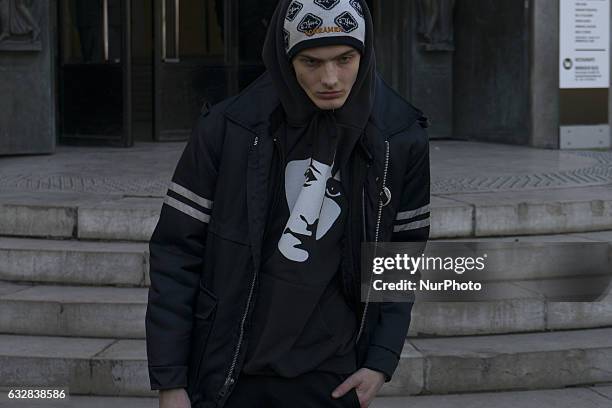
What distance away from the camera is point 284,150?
2.50m

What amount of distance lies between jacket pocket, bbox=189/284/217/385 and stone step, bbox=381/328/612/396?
2.71m

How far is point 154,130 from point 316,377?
973 centimetres

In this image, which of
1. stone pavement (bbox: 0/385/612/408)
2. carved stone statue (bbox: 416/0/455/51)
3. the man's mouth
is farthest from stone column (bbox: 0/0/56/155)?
the man's mouth

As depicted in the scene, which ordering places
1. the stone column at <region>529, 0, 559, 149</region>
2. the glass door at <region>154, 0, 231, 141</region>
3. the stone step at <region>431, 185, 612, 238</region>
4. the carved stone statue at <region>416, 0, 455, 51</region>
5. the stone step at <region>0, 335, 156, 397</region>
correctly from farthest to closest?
1. the glass door at <region>154, 0, 231, 141</region>
2. the carved stone statue at <region>416, 0, 455, 51</region>
3. the stone column at <region>529, 0, 559, 149</region>
4. the stone step at <region>431, 185, 612, 238</region>
5. the stone step at <region>0, 335, 156, 397</region>

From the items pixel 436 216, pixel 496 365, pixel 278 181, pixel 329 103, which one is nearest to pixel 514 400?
pixel 496 365

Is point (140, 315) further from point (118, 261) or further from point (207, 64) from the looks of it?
point (207, 64)

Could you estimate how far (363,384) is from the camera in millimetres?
2523

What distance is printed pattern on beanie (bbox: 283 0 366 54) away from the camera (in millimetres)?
2344

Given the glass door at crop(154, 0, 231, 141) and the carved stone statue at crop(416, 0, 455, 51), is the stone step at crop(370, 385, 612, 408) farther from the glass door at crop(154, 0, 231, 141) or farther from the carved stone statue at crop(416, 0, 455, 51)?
the glass door at crop(154, 0, 231, 141)

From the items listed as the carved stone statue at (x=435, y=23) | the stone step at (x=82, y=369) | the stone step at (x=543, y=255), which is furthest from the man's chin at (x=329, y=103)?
the carved stone statue at (x=435, y=23)

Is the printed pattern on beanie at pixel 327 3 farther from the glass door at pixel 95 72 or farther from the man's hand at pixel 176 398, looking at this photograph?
the glass door at pixel 95 72

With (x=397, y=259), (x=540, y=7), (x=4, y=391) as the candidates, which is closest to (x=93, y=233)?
(x=4, y=391)

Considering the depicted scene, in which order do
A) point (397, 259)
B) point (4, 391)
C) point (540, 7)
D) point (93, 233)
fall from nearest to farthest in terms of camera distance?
point (397, 259) < point (4, 391) < point (93, 233) < point (540, 7)

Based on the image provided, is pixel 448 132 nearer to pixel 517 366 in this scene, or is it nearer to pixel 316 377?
pixel 517 366
